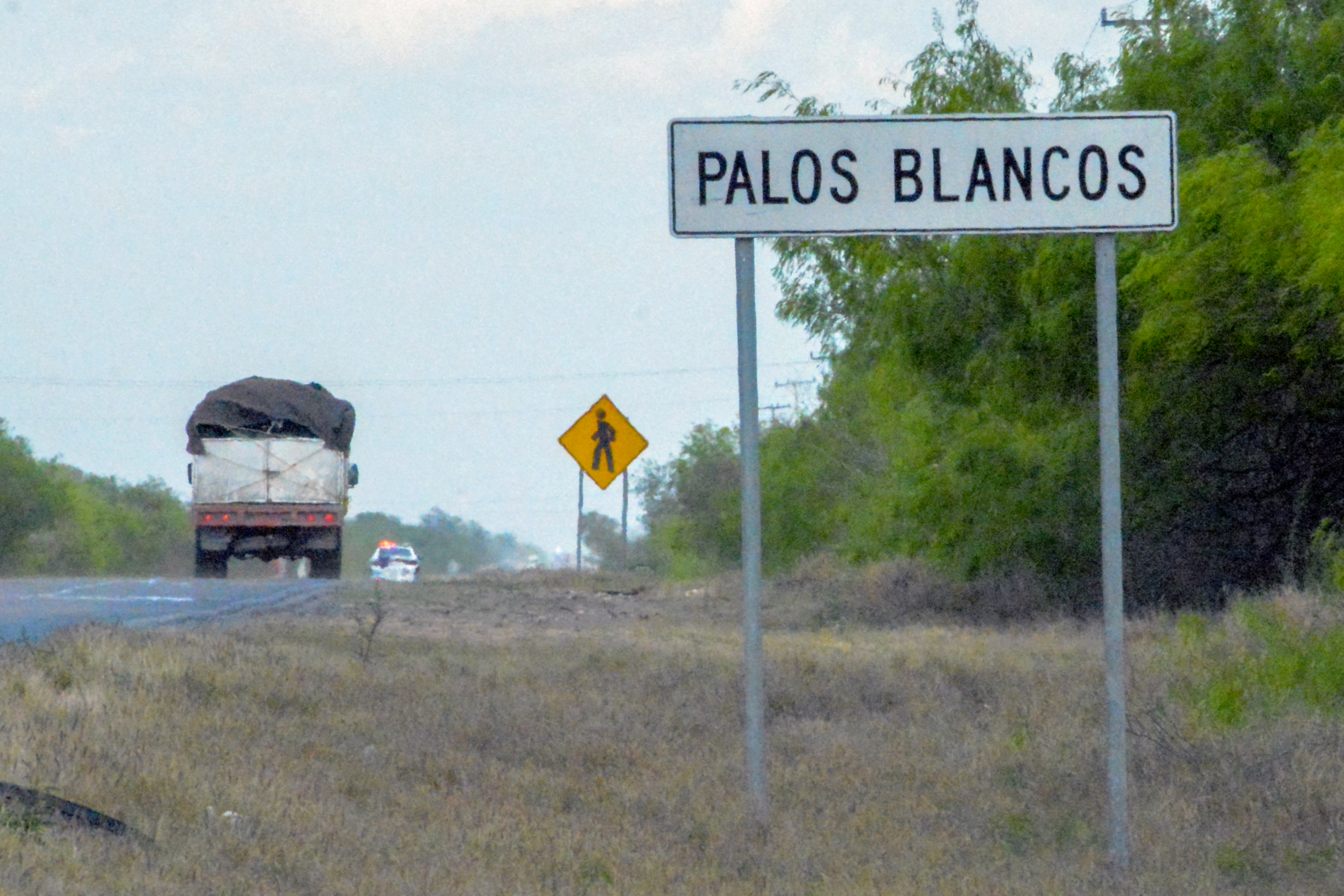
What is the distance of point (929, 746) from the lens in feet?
27.6

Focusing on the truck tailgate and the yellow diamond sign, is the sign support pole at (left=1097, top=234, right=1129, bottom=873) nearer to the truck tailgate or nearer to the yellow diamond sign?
the yellow diamond sign

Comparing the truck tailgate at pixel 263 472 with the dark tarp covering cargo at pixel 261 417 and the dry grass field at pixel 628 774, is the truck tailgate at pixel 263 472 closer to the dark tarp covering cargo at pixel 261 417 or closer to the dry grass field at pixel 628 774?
the dark tarp covering cargo at pixel 261 417

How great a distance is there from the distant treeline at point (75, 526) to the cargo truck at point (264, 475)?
18.5 metres

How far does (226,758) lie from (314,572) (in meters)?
25.9

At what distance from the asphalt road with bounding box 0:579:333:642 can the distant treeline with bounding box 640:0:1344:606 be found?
731 cm

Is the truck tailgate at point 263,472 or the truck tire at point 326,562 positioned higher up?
the truck tailgate at point 263,472

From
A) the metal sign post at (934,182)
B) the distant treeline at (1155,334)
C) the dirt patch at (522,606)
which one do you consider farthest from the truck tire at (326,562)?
the metal sign post at (934,182)

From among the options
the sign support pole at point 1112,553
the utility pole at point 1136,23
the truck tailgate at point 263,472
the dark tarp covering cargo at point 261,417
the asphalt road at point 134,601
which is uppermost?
the utility pole at point 1136,23

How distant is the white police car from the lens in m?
48.0

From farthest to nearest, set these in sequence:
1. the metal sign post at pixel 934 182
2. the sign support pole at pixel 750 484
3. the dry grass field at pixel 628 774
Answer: the sign support pole at pixel 750 484 < the metal sign post at pixel 934 182 < the dry grass field at pixel 628 774

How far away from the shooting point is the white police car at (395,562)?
48031 mm

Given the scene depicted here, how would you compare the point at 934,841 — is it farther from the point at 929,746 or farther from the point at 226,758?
the point at 226,758

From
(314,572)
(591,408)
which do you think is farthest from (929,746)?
(314,572)

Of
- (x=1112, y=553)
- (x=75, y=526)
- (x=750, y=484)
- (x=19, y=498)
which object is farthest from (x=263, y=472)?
(x=75, y=526)
